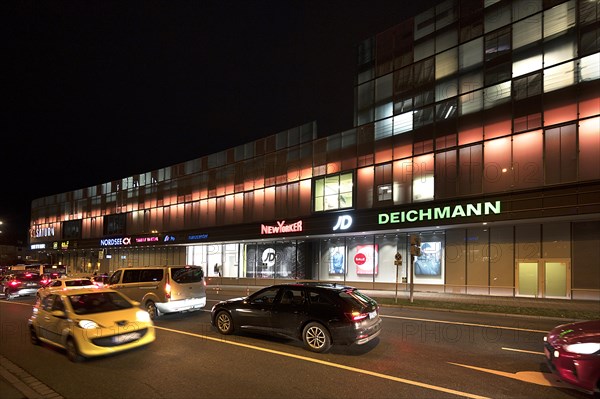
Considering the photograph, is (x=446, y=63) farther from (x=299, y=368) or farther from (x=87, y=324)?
(x=87, y=324)

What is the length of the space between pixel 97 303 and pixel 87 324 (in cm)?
103

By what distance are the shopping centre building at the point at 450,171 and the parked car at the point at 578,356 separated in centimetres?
1248

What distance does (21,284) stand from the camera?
21594mm

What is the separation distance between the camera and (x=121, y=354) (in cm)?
867

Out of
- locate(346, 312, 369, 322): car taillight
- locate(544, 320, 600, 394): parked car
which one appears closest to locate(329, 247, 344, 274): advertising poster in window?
locate(346, 312, 369, 322): car taillight

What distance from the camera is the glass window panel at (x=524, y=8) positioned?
21453 mm

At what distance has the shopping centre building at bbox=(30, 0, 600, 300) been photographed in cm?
1967

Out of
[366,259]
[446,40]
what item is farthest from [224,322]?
[446,40]

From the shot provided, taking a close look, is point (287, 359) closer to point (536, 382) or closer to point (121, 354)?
point (121, 354)

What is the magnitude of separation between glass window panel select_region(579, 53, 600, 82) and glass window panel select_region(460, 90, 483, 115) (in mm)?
4800

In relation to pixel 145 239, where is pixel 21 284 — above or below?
below

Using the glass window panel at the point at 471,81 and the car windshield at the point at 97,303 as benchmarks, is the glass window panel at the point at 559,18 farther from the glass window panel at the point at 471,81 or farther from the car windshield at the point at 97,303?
the car windshield at the point at 97,303

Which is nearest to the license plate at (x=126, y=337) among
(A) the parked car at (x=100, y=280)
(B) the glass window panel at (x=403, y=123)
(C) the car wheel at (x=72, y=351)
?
(C) the car wheel at (x=72, y=351)

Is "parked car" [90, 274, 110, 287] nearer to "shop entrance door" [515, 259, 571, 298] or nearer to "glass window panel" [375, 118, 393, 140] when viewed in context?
"glass window panel" [375, 118, 393, 140]
